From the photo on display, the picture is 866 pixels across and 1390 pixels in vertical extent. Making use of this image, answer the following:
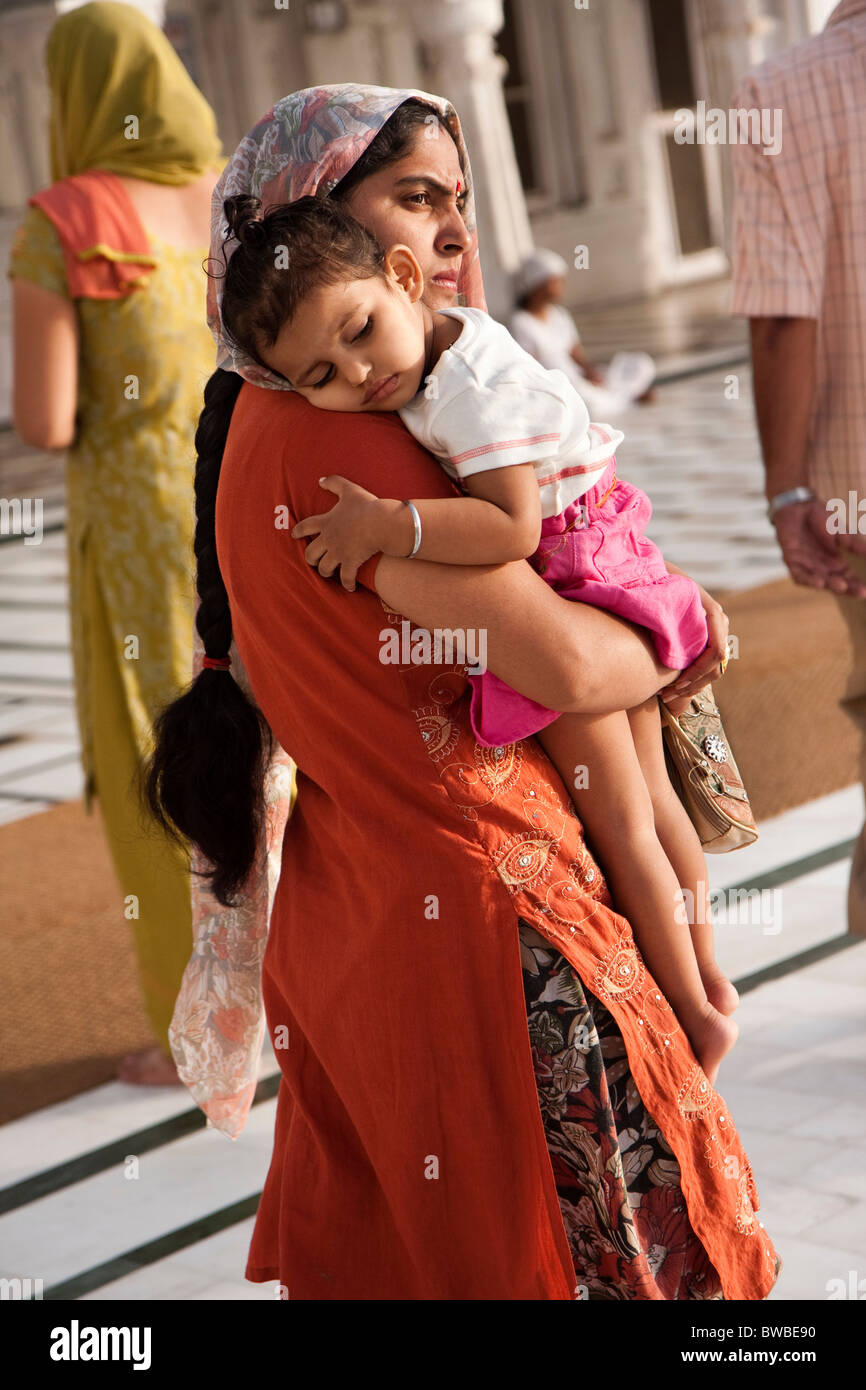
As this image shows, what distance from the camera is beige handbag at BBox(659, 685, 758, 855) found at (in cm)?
145

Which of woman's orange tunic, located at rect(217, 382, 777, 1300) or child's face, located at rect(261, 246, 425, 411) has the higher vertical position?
child's face, located at rect(261, 246, 425, 411)

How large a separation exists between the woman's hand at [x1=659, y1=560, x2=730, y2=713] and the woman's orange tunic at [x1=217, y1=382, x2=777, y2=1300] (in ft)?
0.46

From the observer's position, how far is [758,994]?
2711 mm

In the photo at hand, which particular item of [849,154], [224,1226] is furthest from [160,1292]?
[849,154]

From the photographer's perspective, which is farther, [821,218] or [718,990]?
[821,218]

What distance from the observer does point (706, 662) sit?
1.38 metres

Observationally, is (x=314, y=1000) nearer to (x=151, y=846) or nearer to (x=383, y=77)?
(x=151, y=846)

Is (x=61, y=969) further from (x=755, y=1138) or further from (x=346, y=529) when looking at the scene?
(x=346, y=529)

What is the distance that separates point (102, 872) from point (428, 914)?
245 cm

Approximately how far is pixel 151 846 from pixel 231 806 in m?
1.19
